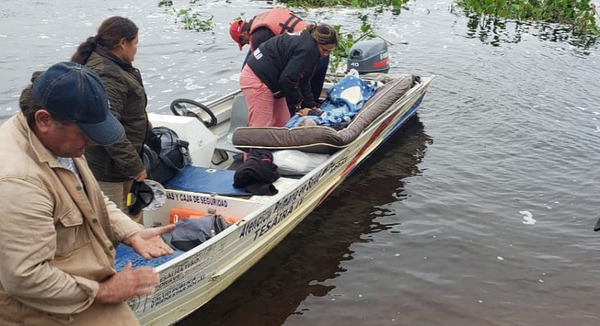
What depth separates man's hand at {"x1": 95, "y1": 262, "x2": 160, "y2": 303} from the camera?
2352 millimetres

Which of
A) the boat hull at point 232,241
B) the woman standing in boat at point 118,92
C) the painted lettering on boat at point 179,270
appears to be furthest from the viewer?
the woman standing in boat at point 118,92

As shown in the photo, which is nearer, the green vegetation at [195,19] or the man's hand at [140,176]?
the man's hand at [140,176]

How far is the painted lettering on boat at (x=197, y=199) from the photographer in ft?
17.1

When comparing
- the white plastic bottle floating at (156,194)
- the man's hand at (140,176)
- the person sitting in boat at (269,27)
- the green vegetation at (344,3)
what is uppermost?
the person sitting in boat at (269,27)

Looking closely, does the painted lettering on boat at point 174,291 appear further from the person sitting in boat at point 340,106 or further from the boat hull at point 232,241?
the person sitting in boat at point 340,106

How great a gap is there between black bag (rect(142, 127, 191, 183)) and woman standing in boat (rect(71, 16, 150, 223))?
645 millimetres

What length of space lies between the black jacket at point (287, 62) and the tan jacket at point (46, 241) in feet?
14.3

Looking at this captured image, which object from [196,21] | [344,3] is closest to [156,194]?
[196,21]

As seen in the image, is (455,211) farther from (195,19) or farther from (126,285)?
(195,19)

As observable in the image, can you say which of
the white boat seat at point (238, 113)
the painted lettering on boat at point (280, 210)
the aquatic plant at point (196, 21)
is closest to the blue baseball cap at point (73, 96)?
the painted lettering on boat at point (280, 210)

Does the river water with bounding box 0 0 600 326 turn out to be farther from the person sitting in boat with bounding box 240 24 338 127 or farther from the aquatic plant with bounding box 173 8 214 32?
the aquatic plant with bounding box 173 8 214 32

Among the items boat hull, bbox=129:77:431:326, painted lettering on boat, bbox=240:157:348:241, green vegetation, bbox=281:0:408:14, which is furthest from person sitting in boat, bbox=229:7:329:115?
green vegetation, bbox=281:0:408:14

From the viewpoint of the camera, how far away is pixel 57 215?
221 cm

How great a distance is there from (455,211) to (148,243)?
4917 millimetres
